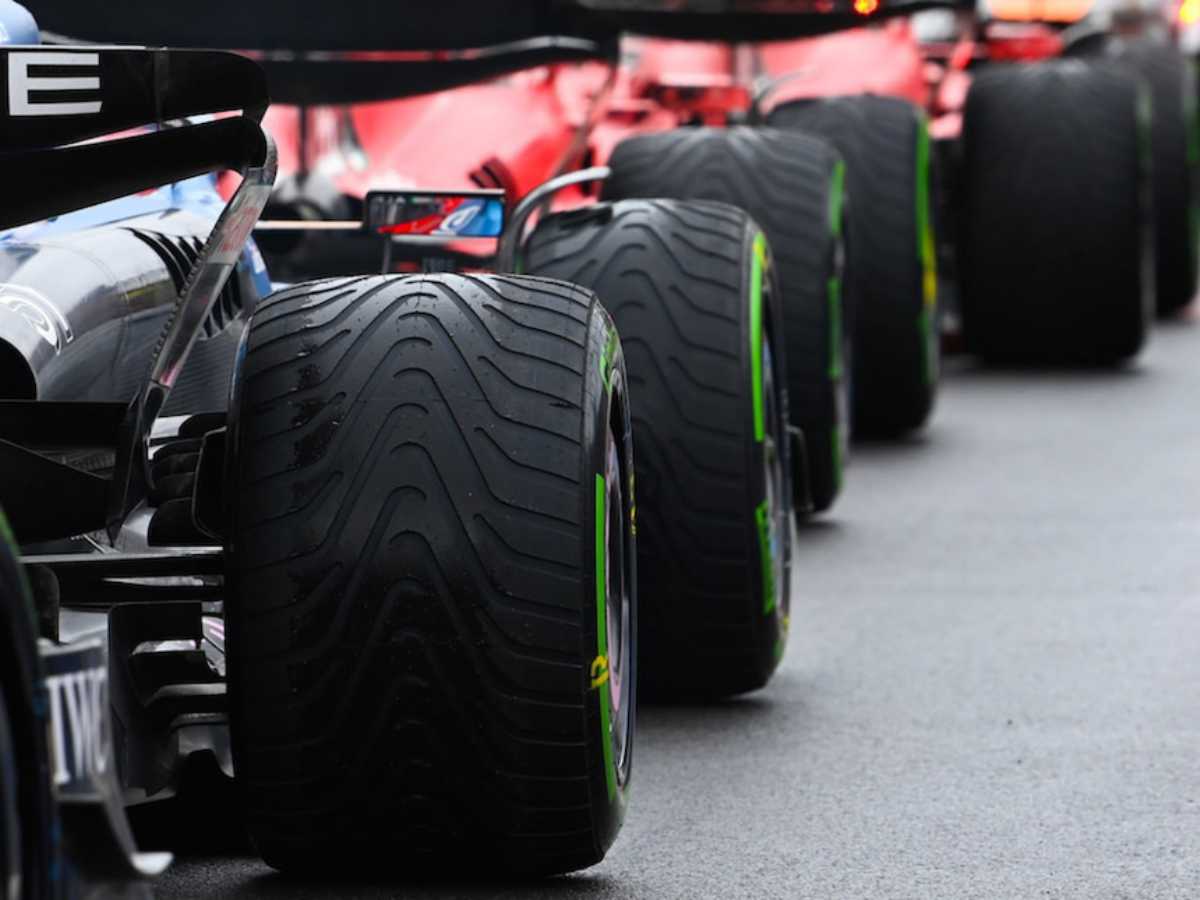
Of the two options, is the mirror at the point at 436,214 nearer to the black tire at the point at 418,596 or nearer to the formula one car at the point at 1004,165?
the black tire at the point at 418,596

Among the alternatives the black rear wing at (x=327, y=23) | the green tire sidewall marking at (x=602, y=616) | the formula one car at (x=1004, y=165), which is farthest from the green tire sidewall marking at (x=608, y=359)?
the formula one car at (x=1004, y=165)

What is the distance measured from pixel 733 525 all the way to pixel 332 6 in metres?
2.08

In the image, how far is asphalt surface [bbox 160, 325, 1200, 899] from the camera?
3.25 metres

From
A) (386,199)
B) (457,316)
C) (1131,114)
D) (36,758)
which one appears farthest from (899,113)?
(36,758)

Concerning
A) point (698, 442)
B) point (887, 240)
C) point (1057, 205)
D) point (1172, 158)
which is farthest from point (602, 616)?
point (1172, 158)

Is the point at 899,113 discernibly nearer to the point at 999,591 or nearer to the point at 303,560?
the point at 999,591

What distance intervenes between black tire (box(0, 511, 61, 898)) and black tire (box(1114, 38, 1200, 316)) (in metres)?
9.57

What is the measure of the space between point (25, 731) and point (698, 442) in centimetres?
212

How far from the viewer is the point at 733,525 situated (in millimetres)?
4039

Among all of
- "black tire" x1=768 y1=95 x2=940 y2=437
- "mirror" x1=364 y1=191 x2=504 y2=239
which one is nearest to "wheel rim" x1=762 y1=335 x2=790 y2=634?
"mirror" x1=364 y1=191 x2=504 y2=239

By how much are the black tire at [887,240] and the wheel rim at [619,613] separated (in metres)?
3.79

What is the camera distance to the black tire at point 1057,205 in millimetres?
9125

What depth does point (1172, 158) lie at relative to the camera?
11172 millimetres

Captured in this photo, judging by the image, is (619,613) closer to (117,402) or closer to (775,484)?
(117,402)
